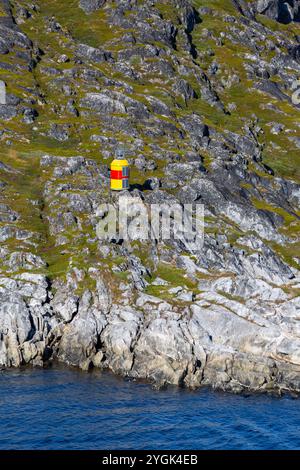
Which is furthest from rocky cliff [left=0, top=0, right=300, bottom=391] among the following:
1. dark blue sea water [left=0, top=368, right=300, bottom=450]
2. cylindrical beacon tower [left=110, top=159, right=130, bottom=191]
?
dark blue sea water [left=0, top=368, right=300, bottom=450]

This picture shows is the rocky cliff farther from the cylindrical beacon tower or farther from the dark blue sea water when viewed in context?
the dark blue sea water

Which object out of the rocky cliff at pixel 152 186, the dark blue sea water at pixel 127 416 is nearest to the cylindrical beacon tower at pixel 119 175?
the rocky cliff at pixel 152 186

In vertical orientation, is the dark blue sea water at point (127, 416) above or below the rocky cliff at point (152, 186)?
below

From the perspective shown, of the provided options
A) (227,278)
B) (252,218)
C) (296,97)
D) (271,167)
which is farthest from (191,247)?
(296,97)

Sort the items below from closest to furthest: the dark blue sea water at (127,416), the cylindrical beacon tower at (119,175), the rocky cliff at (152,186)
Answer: the dark blue sea water at (127,416) < the rocky cliff at (152,186) < the cylindrical beacon tower at (119,175)

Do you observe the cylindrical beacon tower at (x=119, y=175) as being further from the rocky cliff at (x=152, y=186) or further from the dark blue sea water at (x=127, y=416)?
the dark blue sea water at (x=127, y=416)

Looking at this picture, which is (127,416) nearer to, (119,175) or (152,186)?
(119,175)
